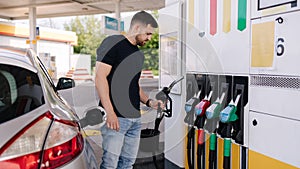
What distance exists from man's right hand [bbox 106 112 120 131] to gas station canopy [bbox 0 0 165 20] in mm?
9591

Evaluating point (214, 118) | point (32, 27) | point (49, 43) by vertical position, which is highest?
point (32, 27)

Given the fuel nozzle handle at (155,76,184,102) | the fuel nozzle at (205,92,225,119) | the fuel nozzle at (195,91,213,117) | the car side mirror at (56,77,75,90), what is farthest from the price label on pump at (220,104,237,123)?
the car side mirror at (56,77,75,90)

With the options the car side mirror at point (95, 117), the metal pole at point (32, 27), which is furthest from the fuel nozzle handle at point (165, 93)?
the metal pole at point (32, 27)

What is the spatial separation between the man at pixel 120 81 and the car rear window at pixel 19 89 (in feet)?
3.07

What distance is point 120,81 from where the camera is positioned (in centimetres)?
300

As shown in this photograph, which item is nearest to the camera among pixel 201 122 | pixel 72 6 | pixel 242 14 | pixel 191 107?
pixel 242 14

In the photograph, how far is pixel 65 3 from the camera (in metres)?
13.6

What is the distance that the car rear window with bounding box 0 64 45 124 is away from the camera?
1.83 meters

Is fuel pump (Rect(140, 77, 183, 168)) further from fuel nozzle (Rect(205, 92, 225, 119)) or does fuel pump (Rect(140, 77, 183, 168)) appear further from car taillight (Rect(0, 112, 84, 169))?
car taillight (Rect(0, 112, 84, 169))

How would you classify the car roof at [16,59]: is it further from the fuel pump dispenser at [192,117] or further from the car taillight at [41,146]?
the fuel pump dispenser at [192,117]

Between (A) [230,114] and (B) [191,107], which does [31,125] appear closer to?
(A) [230,114]

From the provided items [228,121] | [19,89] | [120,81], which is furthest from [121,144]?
[19,89]

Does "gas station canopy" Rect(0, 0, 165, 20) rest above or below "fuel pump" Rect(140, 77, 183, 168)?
above

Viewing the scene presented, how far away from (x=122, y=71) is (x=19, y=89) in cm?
118
